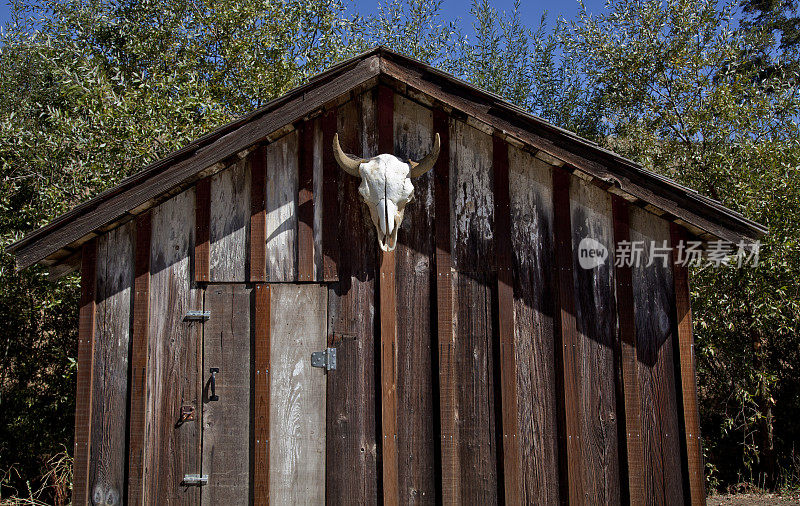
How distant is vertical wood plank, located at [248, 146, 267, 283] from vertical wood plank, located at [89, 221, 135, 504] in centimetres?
105

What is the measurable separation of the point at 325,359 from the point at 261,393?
1.96ft

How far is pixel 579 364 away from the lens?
5180mm

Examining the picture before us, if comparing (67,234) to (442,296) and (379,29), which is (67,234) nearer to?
(442,296)

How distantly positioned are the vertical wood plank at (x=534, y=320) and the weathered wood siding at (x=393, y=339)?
0.02 m

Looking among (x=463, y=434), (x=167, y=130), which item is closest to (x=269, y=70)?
(x=167, y=130)

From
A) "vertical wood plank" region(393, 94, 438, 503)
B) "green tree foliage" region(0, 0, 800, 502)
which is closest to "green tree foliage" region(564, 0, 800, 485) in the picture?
"green tree foliage" region(0, 0, 800, 502)

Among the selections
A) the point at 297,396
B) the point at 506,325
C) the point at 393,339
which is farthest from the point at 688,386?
the point at 297,396

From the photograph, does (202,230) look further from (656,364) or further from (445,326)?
(656,364)

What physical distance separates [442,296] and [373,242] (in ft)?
2.45

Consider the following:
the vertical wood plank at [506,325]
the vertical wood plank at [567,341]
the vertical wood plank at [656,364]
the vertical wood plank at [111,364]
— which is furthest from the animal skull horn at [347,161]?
the vertical wood plank at [656,364]

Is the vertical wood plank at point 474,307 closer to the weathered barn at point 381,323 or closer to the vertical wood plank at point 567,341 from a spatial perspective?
the weathered barn at point 381,323

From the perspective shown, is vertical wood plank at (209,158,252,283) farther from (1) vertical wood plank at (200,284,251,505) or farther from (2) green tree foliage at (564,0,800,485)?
(2) green tree foliage at (564,0,800,485)

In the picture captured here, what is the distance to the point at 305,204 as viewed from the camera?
5395 mm

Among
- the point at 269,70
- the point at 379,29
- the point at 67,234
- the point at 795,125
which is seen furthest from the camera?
the point at 379,29
